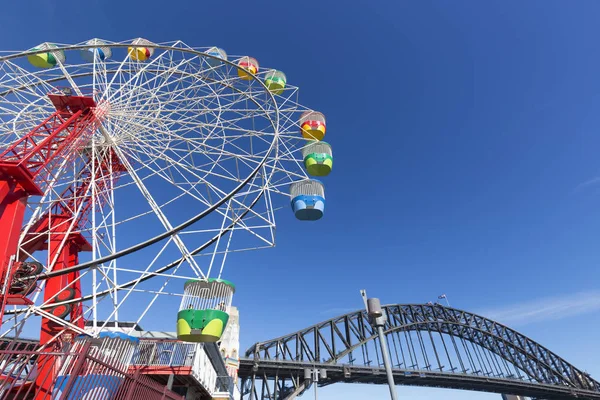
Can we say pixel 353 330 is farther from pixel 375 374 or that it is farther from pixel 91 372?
pixel 91 372

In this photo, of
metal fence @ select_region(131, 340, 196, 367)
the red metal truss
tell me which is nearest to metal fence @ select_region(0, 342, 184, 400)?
the red metal truss

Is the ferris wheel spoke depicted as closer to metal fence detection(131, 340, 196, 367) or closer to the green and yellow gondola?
the green and yellow gondola

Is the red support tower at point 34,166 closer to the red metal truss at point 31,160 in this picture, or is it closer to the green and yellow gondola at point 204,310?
the red metal truss at point 31,160

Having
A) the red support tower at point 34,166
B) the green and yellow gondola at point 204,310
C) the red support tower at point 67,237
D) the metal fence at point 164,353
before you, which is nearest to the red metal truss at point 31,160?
the red support tower at point 34,166

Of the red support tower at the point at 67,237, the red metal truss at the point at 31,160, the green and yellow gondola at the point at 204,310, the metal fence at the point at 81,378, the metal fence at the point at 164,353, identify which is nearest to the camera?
the metal fence at the point at 81,378

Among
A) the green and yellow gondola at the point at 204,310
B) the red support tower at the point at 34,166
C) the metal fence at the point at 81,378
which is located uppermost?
the red support tower at the point at 34,166

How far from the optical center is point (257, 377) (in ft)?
165

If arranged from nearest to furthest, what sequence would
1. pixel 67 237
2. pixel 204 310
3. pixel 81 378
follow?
1. pixel 81 378
2. pixel 204 310
3. pixel 67 237

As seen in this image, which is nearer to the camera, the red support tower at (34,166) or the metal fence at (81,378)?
the metal fence at (81,378)

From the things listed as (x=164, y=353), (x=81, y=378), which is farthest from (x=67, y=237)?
(x=81, y=378)

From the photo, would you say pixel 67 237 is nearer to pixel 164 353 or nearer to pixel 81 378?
pixel 164 353

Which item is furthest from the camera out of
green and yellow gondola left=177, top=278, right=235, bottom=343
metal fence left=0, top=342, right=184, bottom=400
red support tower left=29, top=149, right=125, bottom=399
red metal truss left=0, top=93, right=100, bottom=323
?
red support tower left=29, top=149, right=125, bottom=399

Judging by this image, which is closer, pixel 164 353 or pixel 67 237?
pixel 67 237

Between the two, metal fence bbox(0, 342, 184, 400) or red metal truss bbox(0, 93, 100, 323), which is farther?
red metal truss bbox(0, 93, 100, 323)
